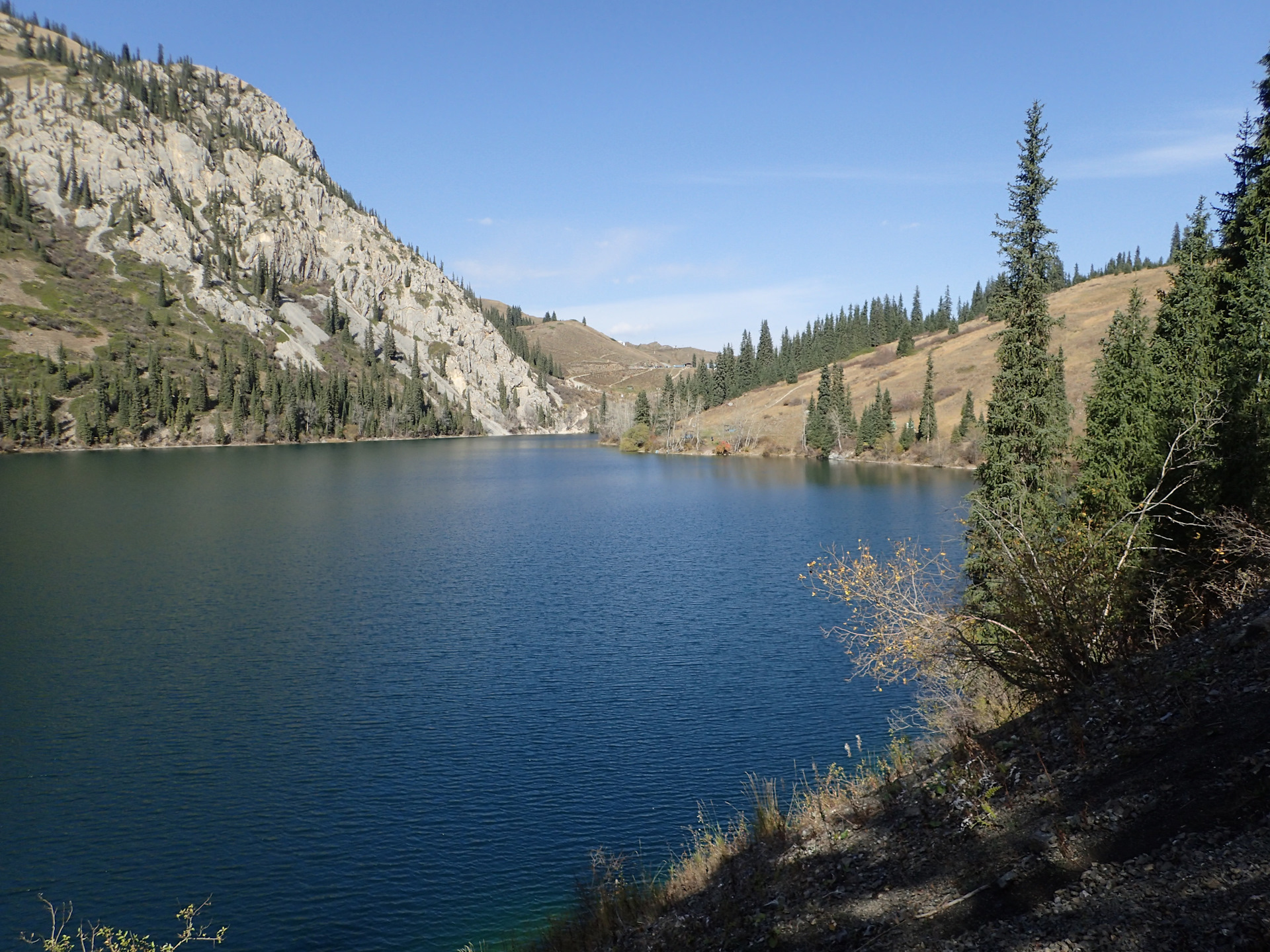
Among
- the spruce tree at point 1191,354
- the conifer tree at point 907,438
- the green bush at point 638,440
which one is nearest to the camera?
the spruce tree at point 1191,354

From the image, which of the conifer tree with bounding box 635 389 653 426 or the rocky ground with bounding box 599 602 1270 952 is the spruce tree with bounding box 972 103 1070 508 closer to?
the rocky ground with bounding box 599 602 1270 952

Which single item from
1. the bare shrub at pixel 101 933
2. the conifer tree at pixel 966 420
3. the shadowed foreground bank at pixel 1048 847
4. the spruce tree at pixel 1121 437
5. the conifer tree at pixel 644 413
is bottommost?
→ the bare shrub at pixel 101 933

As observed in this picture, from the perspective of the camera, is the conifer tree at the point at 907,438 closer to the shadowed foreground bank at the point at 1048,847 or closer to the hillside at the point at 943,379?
the hillside at the point at 943,379

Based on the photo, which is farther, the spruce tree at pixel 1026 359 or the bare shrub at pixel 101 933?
the spruce tree at pixel 1026 359

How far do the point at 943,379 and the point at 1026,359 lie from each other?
474 ft

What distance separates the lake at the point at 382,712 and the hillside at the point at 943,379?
293 feet

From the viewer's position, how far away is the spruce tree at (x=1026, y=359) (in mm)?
27625

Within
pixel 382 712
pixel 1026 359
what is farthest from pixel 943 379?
pixel 382 712

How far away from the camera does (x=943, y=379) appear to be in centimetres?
16300

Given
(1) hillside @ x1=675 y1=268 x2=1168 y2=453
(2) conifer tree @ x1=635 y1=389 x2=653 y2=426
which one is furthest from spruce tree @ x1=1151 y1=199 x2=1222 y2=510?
(2) conifer tree @ x1=635 y1=389 x2=653 y2=426

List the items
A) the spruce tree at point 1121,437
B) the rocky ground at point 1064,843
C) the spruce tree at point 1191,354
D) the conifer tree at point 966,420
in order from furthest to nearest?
1. the conifer tree at point 966,420
2. the spruce tree at point 1121,437
3. the spruce tree at point 1191,354
4. the rocky ground at point 1064,843

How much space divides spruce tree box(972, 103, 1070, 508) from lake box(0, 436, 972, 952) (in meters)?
7.69

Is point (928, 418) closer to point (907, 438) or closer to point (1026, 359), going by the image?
point (907, 438)

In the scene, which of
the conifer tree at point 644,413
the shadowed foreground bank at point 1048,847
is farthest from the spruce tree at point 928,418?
the shadowed foreground bank at point 1048,847
